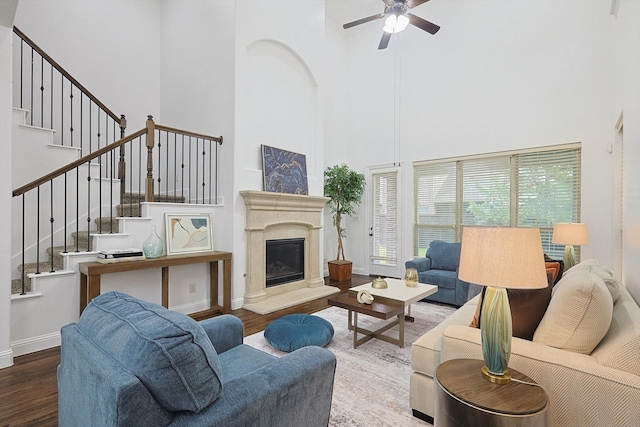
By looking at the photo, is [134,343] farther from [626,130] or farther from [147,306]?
[626,130]

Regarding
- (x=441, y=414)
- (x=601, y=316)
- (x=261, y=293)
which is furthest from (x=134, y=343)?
(x=261, y=293)

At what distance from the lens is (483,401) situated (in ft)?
4.20

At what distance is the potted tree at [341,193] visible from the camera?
609 centimetres

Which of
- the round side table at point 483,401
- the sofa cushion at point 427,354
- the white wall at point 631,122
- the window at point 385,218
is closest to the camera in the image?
the round side table at point 483,401

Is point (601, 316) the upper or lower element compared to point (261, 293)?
upper

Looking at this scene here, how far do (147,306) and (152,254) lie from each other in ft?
8.39

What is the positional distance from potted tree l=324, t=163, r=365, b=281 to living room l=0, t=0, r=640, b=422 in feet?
1.65

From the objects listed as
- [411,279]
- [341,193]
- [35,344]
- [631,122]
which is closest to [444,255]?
[411,279]

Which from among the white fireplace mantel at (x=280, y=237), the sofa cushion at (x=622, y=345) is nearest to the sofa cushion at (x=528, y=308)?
the sofa cushion at (x=622, y=345)

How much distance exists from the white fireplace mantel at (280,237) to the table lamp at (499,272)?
308cm

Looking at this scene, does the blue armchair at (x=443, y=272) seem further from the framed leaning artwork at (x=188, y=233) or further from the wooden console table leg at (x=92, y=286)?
the wooden console table leg at (x=92, y=286)

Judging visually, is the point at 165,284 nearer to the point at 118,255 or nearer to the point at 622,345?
the point at 118,255

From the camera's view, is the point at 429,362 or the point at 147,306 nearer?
the point at 147,306

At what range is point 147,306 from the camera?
1249mm
